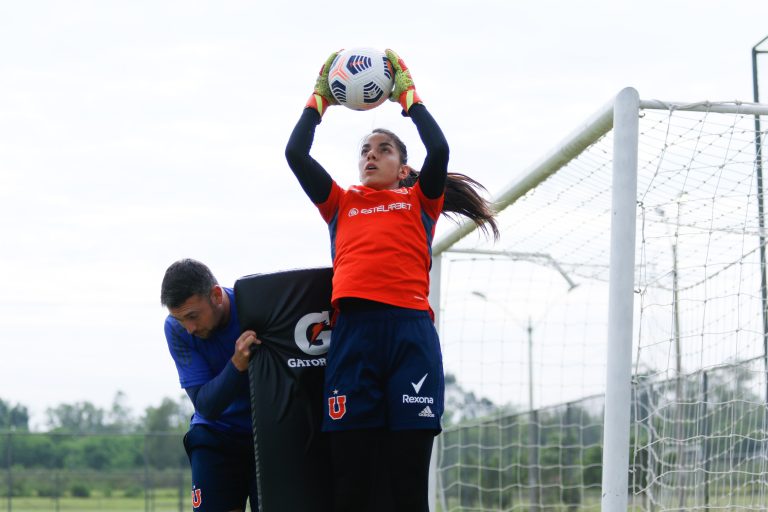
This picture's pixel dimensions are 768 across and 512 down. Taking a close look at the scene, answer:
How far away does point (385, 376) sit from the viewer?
3590mm

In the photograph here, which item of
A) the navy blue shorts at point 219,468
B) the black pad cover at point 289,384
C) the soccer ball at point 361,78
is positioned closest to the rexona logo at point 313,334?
the black pad cover at point 289,384

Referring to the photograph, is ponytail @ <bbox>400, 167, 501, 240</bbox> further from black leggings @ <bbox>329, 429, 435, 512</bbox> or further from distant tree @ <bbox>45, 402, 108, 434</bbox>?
distant tree @ <bbox>45, 402, 108, 434</bbox>

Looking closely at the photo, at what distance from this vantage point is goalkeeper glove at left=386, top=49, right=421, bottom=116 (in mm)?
3812

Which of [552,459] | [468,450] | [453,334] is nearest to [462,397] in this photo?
[468,450]

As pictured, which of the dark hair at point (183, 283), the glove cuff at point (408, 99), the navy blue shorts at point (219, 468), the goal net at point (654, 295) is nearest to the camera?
the glove cuff at point (408, 99)

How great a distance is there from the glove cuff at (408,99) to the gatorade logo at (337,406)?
107 cm

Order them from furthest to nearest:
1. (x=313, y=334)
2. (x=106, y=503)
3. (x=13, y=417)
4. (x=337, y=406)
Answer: (x=13, y=417)
(x=106, y=503)
(x=313, y=334)
(x=337, y=406)

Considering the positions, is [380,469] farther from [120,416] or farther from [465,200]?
[120,416]

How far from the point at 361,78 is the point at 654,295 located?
8.36ft

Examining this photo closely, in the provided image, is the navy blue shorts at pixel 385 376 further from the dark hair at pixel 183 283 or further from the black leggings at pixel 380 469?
the dark hair at pixel 183 283

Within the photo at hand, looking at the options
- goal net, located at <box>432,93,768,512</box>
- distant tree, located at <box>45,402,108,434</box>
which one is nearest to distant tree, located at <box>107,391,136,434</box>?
distant tree, located at <box>45,402,108,434</box>

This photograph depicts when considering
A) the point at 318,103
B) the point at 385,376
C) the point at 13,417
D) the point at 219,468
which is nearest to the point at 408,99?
the point at 318,103

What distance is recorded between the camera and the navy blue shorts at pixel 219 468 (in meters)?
4.29

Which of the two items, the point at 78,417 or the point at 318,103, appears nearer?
the point at 318,103
